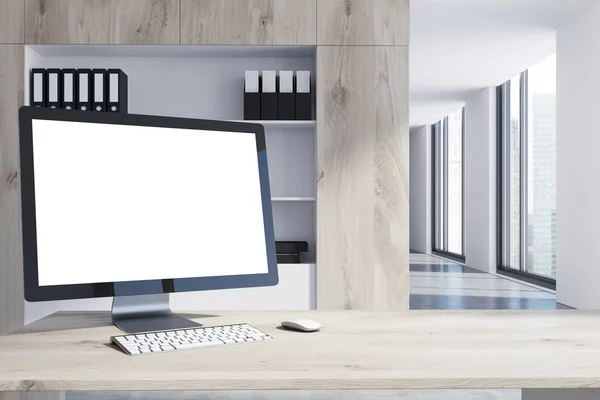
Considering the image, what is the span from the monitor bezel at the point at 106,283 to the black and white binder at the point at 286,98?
7.12 feet

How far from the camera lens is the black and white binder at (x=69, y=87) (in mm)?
3475

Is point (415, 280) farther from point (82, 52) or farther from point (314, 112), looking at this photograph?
point (82, 52)

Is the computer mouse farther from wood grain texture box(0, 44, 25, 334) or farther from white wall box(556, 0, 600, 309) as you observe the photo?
white wall box(556, 0, 600, 309)

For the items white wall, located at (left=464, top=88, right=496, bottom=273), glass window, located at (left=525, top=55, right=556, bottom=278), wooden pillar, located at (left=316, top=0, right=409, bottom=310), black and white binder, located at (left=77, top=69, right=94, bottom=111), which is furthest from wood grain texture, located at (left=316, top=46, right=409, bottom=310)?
white wall, located at (left=464, top=88, right=496, bottom=273)

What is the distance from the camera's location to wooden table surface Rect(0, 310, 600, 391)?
3.07 feet

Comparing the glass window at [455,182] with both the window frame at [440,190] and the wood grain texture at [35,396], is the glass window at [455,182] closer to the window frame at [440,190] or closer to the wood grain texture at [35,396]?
the window frame at [440,190]

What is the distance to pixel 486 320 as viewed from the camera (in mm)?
1453

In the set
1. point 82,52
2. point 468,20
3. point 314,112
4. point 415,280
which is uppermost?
point 468,20

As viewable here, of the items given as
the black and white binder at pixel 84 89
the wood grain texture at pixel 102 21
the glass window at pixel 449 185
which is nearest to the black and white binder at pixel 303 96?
the wood grain texture at pixel 102 21

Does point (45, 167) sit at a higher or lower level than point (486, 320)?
higher

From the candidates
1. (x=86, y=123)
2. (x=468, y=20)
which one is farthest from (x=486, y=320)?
(x=468, y=20)

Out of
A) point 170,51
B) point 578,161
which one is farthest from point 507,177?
point 170,51

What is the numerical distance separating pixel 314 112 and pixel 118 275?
2665 mm

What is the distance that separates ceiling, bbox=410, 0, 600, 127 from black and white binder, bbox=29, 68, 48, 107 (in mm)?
3070
